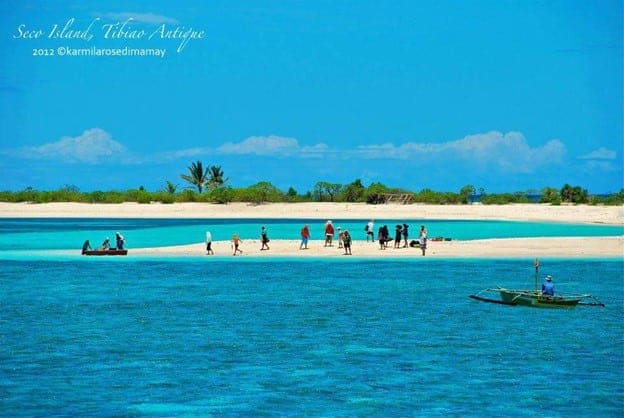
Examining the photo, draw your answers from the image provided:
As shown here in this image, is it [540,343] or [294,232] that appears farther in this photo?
[294,232]

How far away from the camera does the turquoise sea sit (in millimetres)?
17781

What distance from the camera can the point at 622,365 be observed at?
21109mm

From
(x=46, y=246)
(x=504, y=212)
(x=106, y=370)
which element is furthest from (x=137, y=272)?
(x=504, y=212)

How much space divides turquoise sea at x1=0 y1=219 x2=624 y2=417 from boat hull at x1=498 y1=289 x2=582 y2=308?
28cm

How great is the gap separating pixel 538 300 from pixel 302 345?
29.7ft

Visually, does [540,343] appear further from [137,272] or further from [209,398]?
[137,272]

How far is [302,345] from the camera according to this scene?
23.4 metres

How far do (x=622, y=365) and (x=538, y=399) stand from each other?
398 centimetres

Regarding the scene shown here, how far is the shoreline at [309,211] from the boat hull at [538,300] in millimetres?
65774

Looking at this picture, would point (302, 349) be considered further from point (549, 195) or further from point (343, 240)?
point (549, 195)

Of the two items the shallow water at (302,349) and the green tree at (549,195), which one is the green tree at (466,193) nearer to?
the green tree at (549,195)

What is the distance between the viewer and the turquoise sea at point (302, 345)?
17781 millimetres

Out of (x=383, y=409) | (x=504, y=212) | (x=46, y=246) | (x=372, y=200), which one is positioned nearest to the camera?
(x=383, y=409)

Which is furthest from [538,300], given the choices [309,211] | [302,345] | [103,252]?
[309,211]
